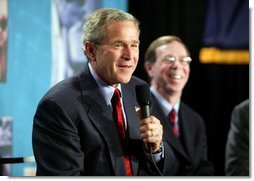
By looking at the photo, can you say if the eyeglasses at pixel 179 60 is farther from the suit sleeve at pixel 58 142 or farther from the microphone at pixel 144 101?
the suit sleeve at pixel 58 142

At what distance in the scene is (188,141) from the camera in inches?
71.2

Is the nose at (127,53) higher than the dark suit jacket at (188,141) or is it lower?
higher

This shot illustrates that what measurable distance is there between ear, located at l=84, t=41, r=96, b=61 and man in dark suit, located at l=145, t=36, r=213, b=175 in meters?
0.24

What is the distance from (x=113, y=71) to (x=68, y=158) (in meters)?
0.34

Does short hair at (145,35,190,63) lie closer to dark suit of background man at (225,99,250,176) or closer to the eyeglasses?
the eyeglasses

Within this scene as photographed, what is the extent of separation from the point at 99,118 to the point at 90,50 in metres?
0.25

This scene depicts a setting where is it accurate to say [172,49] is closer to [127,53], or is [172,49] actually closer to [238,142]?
[127,53]

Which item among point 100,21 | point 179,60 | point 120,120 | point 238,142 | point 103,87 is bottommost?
point 238,142

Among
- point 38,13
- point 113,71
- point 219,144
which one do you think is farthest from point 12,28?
point 219,144

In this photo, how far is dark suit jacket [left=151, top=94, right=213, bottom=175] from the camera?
1.74 meters

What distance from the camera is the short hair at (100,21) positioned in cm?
153

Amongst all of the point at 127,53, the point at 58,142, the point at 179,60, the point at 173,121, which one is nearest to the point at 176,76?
the point at 179,60

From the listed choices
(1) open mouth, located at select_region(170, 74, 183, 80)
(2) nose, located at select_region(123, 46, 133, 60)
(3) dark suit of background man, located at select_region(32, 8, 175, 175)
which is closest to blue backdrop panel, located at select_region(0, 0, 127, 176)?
(3) dark suit of background man, located at select_region(32, 8, 175, 175)

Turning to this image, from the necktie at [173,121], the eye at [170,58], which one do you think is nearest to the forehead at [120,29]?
the eye at [170,58]
